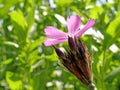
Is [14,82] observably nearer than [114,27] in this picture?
No

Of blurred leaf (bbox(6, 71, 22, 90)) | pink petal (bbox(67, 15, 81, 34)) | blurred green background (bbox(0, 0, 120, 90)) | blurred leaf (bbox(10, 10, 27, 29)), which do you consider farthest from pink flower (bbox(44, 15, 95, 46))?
blurred leaf (bbox(10, 10, 27, 29))

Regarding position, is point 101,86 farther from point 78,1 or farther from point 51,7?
point 51,7

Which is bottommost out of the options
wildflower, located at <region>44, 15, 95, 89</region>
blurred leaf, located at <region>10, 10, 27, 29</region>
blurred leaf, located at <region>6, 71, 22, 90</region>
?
blurred leaf, located at <region>6, 71, 22, 90</region>

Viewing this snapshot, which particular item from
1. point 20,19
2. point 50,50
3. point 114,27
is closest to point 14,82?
point 20,19

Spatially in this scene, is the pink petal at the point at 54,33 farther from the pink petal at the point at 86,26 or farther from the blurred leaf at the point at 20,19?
the blurred leaf at the point at 20,19

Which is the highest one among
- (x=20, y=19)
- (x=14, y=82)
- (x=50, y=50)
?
(x=20, y=19)

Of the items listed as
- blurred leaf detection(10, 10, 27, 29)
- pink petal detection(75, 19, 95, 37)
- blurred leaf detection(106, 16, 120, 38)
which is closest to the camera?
pink petal detection(75, 19, 95, 37)

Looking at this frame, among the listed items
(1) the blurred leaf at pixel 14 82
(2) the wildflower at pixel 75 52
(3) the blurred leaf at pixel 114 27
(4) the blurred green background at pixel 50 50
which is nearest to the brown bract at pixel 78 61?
(2) the wildflower at pixel 75 52

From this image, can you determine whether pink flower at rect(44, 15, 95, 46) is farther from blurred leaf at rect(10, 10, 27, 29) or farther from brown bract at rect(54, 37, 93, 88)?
blurred leaf at rect(10, 10, 27, 29)

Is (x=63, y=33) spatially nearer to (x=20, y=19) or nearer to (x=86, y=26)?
(x=86, y=26)
